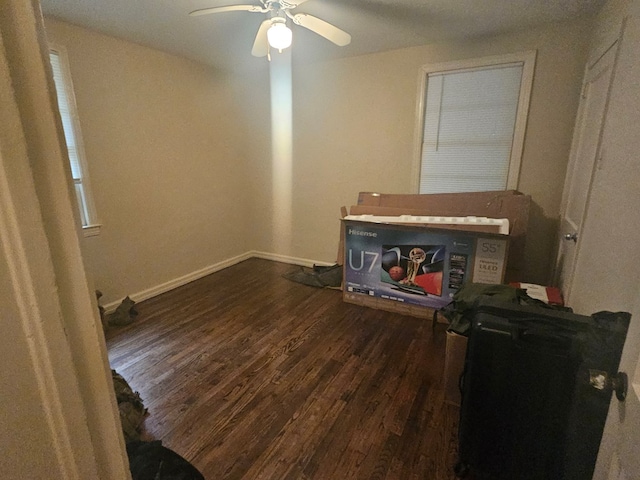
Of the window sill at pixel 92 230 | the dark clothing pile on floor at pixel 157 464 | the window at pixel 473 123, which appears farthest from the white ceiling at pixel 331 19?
the dark clothing pile on floor at pixel 157 464

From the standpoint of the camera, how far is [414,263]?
8.80 ft

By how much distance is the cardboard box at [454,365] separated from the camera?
167 centimetres

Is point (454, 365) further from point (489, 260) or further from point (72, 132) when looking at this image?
point (72, 132)

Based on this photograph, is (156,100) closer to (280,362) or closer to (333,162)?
(333,162)

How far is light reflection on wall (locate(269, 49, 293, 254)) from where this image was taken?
145 inches

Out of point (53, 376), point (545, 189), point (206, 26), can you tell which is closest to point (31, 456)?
point (53, 376)

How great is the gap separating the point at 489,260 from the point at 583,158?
92cm

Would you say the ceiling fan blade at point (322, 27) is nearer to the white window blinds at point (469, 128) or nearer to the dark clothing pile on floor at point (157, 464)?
the white window blinds at point (469, 128)

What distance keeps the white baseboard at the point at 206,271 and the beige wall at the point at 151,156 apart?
5 cm

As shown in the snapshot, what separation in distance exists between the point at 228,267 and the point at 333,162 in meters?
1.87

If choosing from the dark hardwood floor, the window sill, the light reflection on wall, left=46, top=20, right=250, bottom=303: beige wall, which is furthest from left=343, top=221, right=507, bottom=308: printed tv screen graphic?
the window sill

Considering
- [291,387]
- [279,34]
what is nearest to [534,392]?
[291,387]

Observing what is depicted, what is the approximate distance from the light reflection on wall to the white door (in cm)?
270

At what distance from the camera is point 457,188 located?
3092mm
